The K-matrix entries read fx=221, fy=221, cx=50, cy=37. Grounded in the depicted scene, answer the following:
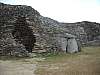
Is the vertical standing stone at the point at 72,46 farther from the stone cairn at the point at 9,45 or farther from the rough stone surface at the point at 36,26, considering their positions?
the stone cairn at the point at 9,45

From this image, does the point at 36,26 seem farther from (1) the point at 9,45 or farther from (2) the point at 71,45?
(2) the point at 71,45

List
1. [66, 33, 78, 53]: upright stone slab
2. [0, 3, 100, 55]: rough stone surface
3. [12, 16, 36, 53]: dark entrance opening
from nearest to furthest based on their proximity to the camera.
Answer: [12, 16, 36, 53]: dark entrance opening
[0, 3, 100, 55]: rough stone surface
[66, 33, 78, 53]: upright stone slab

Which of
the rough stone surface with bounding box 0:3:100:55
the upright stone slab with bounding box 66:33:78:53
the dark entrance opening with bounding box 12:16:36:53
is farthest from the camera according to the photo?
the upright stone slab with bounding box 66:33:78:53

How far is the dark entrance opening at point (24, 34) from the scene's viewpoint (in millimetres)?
21239

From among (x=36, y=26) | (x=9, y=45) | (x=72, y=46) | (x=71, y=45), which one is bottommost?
(x=72, y=46)

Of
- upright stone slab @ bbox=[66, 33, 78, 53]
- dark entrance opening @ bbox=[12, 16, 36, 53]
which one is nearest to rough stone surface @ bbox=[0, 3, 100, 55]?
dark entrance opening @ bbox=[12, 16, 36, 53]

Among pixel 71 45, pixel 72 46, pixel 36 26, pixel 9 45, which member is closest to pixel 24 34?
pixel 36 26

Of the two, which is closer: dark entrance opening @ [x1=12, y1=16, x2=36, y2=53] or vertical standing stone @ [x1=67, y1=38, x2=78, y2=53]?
dark entrance opening @ [x1=12, y1=16, x2=36, y2=53]

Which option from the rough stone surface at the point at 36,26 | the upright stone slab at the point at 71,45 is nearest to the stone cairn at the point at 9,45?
the rough stone surface at the point at 36,26

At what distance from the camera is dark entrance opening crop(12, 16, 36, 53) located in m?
21.2

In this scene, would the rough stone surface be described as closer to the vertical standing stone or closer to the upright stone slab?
the upright stone slab

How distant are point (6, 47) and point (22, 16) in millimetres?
3721

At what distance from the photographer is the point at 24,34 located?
21.7 m

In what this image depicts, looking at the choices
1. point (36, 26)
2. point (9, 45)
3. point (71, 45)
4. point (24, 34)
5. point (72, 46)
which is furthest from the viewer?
point (72, 46)
